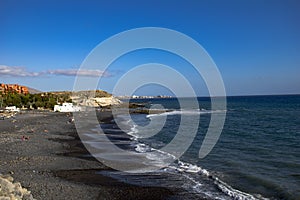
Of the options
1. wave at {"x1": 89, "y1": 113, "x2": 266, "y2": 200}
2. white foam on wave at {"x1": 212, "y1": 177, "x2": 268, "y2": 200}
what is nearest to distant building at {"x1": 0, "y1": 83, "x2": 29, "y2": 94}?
wave at {"x1": 89, "y1": 113, "x2": 266, "y2": 200}

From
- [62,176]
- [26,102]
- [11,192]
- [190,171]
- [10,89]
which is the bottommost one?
[190,171]

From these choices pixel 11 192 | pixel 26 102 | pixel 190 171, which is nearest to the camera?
pixel 11 192

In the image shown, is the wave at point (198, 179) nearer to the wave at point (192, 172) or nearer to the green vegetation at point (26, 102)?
the wave at point (192, 172)

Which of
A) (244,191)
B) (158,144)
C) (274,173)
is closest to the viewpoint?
(244,191)

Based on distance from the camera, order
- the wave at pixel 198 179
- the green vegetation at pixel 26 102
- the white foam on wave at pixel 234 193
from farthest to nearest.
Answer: the green vegetation at pixel 26 102, the wave at pixel 198 179, the white foam on wave at pixel 234 193

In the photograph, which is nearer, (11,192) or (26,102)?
(11,192)

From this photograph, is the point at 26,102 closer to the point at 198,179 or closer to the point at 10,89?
the point at 10,89

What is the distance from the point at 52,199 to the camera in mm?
10578

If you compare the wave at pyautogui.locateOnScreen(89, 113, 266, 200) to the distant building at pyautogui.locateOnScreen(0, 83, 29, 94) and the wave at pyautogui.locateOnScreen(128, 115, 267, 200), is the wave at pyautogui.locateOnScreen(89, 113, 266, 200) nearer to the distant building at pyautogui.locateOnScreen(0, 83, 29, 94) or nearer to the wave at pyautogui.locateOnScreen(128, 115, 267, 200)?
the wave at pyautogui.locateOnScreen(128, 115, 267, 200)

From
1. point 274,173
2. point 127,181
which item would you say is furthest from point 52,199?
point 274,173

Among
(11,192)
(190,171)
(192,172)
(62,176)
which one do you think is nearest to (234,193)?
(192,172)

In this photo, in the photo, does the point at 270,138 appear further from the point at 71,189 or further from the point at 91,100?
the point at 91,100

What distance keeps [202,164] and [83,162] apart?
25.1ft

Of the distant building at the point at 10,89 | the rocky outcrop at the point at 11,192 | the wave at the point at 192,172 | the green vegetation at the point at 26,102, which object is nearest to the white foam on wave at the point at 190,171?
the wave at the point at 192,172
